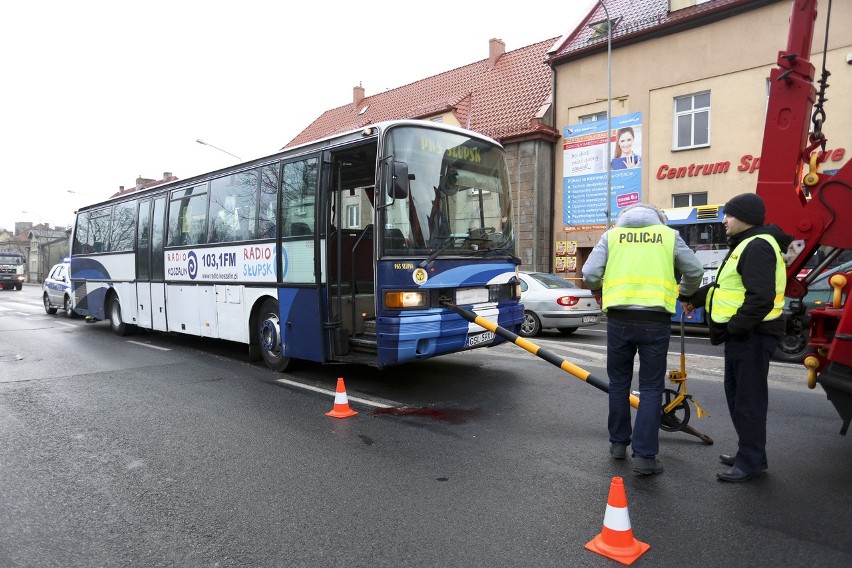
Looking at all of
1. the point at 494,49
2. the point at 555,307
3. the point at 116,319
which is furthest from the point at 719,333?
the point at 494,49

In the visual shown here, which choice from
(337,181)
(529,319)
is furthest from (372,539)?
(529,319)

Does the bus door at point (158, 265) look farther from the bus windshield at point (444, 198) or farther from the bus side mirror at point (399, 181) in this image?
the bus side mirror at point (399, 181)

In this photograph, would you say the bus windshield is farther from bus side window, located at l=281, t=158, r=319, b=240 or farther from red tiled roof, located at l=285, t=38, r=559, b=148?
red tiled roof, located at l=285, t=38, r=559, b=148

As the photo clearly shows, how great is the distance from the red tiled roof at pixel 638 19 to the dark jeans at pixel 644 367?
17.6 m

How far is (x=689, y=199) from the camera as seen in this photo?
19.2 m

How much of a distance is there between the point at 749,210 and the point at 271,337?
6155 millimetres

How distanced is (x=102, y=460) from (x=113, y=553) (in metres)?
1.75

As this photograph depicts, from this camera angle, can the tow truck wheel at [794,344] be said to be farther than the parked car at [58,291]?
No

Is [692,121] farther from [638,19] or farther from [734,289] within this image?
[734,289]

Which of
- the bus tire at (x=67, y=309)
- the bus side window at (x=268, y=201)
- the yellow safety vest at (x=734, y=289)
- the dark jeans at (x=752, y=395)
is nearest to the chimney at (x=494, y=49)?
the bus tire at (x=67, y=309)

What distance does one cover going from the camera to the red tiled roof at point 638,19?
59.6ft

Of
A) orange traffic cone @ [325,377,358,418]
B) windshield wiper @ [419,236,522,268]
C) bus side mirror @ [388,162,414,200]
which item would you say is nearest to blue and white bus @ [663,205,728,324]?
windshield wiper @ [419,236,522,268]

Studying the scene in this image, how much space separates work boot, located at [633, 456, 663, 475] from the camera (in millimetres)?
4176

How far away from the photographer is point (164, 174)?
57.4 metres
